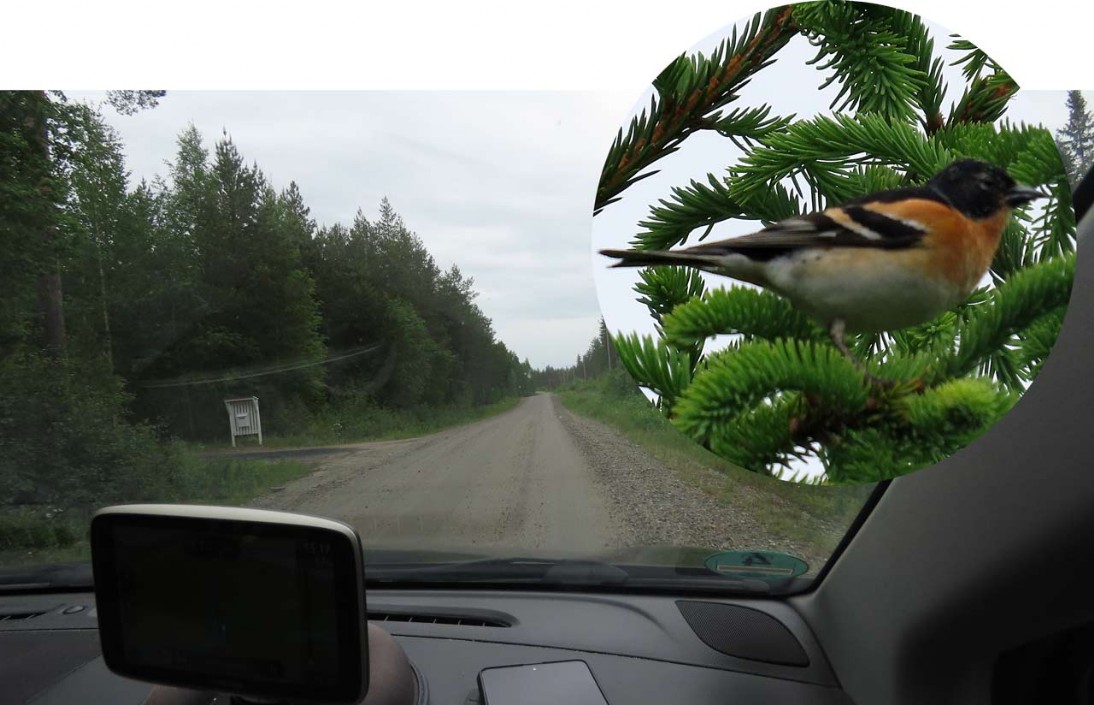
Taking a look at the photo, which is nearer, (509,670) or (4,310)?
(509,670)

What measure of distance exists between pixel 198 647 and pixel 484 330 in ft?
6.94

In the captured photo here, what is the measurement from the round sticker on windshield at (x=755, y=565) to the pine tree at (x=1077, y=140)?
1972mm

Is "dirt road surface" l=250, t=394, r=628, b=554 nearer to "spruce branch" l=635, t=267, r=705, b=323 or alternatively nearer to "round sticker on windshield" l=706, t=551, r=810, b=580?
"round sticker on windshield" l=706, t=551, r=810, b=580

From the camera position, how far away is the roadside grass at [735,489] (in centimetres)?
174

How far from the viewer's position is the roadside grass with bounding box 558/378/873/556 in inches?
68.5

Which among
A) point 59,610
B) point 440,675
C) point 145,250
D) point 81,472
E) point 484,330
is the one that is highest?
point 145,250

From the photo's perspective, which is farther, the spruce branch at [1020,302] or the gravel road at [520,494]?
the gravel road at [520,494]

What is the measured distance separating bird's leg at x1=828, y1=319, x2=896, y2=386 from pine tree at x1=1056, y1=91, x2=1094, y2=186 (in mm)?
436

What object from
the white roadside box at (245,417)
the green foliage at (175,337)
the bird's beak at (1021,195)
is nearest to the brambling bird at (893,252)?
the bird's beak at (1021,195)

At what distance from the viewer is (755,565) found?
118 inches

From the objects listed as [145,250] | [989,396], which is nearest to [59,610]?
[145,250]

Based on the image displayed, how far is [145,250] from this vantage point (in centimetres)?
400

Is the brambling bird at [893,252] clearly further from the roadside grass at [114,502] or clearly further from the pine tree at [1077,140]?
the roadside grass at [114,502]

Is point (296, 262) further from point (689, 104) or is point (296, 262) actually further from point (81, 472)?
point (689, 104)
